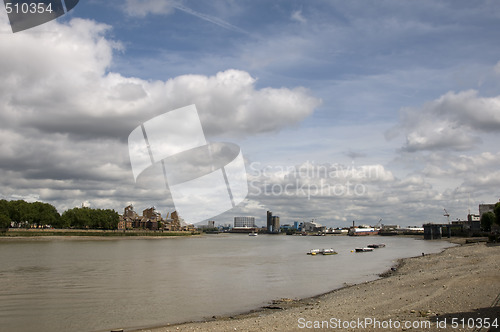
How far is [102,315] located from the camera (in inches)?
1141

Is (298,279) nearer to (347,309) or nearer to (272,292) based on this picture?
(272,292)

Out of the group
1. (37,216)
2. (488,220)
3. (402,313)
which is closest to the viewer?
(402,313)

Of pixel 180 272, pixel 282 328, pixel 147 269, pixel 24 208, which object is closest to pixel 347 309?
pixel 282 328

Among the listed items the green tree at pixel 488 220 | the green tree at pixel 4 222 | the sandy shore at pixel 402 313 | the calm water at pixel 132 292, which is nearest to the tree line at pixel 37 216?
the green tree at pixel 4 222

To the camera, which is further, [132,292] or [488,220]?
[488,220]

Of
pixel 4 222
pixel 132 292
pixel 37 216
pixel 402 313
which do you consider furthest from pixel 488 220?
pixel 4 222

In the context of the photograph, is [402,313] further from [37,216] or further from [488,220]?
[488,220]

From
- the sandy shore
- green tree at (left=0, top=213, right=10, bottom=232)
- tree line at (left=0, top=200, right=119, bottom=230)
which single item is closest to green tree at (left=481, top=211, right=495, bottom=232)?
the sandy shore

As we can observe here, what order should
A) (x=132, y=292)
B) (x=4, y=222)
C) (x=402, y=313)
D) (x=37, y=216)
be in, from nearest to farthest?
(x=402, y=313) < (x=132, y=292) < (x=4, y=222) < (x=37, y=216)

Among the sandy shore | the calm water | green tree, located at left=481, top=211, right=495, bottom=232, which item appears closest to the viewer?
the sandy shore

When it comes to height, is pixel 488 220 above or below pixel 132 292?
above

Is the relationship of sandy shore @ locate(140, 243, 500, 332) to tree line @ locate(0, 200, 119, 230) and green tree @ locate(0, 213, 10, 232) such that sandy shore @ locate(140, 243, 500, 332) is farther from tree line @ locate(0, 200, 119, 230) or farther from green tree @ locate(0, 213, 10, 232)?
tree line @ locate(0, 200, 119, 230)

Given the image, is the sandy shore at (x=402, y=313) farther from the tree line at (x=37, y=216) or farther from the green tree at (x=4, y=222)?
the tree line at (x=37, y=216)

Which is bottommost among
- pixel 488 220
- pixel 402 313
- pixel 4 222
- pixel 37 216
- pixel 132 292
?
pixel 132 292
